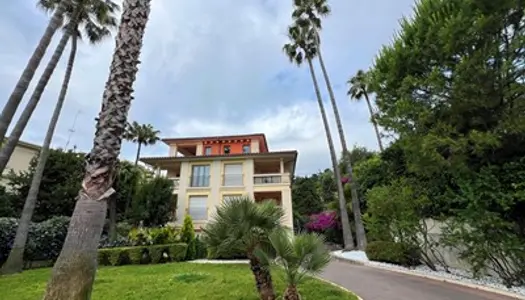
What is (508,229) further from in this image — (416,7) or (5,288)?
(5,288)

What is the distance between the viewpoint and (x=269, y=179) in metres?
24.6

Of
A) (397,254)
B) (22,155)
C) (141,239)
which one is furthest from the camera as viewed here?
(22,155)

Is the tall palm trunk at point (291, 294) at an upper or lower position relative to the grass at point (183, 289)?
upper

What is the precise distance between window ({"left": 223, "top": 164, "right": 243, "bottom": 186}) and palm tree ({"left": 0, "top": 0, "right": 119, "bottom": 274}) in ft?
46.3

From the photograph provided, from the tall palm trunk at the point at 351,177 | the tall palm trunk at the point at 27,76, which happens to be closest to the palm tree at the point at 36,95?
the tall palm trunk at the point at 27,76

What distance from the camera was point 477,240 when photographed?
726 cm

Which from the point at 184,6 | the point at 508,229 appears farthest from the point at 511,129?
the point at 184,6

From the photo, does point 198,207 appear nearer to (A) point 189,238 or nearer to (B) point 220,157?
(B) point 220,157

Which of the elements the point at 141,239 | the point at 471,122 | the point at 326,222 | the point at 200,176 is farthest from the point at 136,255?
the point at 326,222

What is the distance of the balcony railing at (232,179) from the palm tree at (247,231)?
18926 mm

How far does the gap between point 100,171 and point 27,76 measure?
7747 mm

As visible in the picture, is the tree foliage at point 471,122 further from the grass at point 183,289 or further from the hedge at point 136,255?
the hedge at point 136,255

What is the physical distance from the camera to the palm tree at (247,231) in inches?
217

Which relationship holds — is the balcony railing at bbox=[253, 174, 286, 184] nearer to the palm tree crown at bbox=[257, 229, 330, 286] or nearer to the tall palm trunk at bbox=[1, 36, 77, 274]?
the tall palm trunk at bbox=[1, 36, 77, 274]
